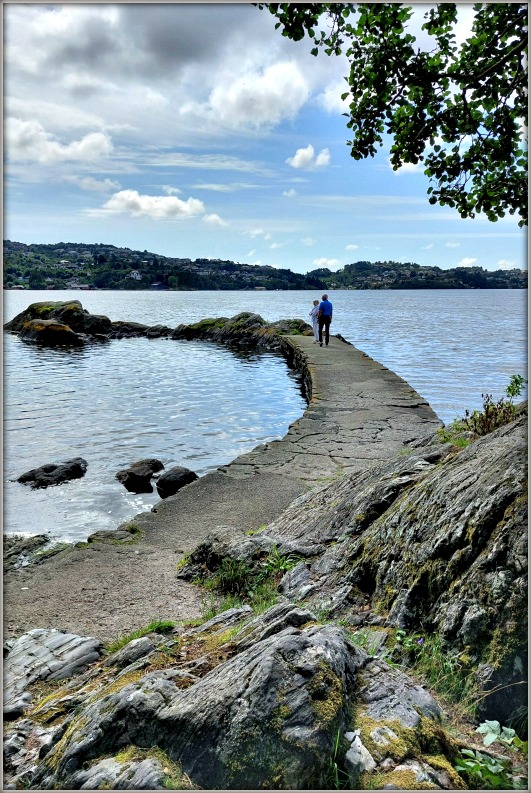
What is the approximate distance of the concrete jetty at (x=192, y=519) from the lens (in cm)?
548

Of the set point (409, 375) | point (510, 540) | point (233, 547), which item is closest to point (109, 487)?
point (233, 547)

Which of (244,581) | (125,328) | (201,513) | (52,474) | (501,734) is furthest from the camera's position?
(125,328)

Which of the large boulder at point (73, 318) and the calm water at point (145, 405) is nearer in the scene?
the calm water at point (145, 405)

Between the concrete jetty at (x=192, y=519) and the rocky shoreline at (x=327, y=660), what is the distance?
256 millimetres

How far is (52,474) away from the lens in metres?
12.1

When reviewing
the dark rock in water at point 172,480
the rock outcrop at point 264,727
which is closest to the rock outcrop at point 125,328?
the dark rock in water at point 172,480

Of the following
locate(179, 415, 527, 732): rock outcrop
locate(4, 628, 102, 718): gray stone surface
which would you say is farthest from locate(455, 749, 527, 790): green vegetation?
locate(4, 628, 102, 718): gray stone surface

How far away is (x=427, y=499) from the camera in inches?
148

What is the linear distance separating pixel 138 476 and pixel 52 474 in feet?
6.41

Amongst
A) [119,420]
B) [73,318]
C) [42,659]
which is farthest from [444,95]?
[73,318]

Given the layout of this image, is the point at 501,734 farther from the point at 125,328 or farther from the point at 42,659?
the point at 125,328

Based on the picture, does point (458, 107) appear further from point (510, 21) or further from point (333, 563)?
point (333, 563)

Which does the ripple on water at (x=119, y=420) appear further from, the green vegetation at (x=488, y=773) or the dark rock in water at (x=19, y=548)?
the green vegetation at (x=488, y=773)

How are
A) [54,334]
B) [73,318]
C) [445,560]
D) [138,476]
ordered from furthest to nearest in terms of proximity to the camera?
[73,318] → [54,334] → [138,476] → [445,560]
